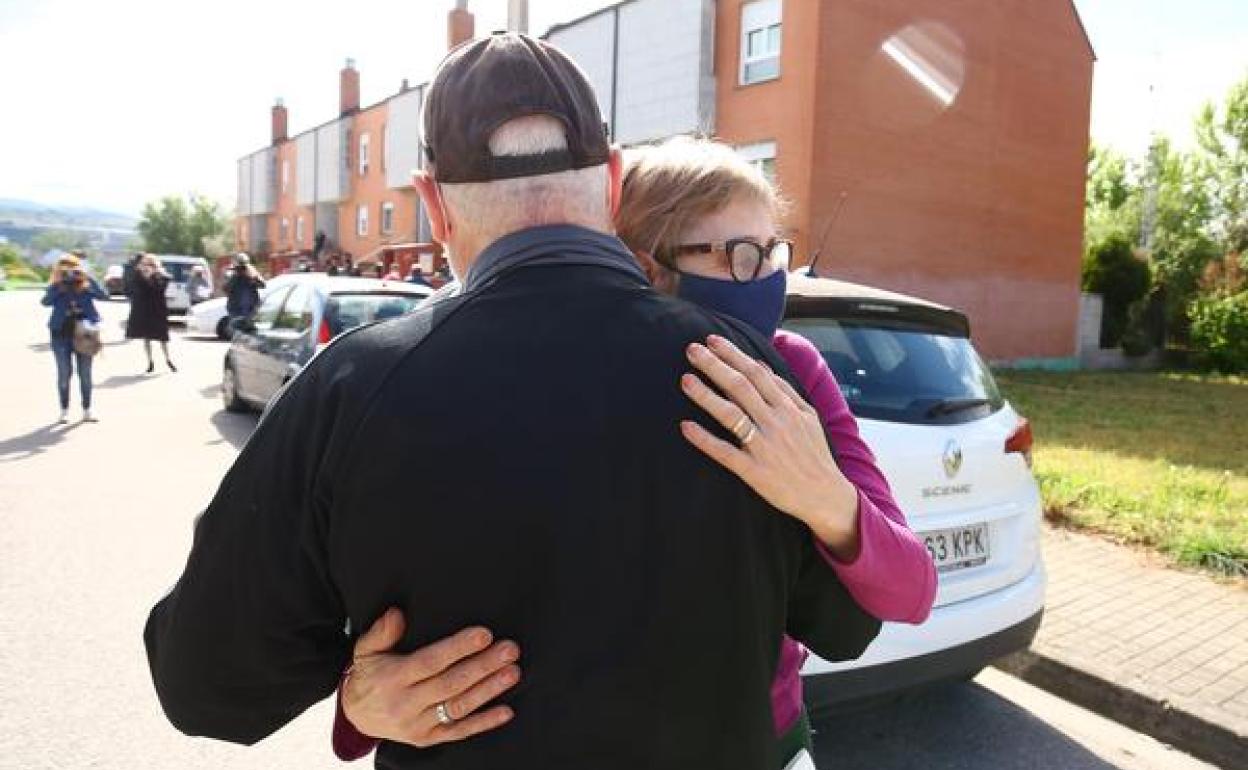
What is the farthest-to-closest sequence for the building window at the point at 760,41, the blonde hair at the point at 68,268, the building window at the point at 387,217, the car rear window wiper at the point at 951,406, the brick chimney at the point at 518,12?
the building window at the point at 387,217 → the building window at the point at 760,41 → the blonde hair at the point at 68,268 → the brick chimney at the point at 518,12 → the car rear window wiper at the point at 951,406

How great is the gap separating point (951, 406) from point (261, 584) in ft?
10.3

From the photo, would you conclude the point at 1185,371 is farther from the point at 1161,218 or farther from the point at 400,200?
the point at 400,200

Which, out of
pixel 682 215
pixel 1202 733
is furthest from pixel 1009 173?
pixel 682 215

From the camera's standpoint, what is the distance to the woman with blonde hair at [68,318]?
10.5 meters

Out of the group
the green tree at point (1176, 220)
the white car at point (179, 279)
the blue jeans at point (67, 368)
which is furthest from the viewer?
the green tree at point (1176, 220)

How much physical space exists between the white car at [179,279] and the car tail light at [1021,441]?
27.1 metres

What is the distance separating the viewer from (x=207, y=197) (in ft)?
232

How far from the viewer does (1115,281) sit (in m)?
25.1

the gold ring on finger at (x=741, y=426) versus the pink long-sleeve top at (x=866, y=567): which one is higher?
the gold ring on finger at (x=741, y=426)

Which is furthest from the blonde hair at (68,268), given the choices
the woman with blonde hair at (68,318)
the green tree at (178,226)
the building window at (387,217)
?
the green tree at (178,226)

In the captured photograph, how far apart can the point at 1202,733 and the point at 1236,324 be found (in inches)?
925

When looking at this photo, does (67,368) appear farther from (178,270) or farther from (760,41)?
(178,270)

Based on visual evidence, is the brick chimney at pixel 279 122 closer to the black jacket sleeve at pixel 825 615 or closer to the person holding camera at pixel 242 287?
the person holding camera at pixel 242 287

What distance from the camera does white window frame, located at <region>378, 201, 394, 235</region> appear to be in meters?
35.4
